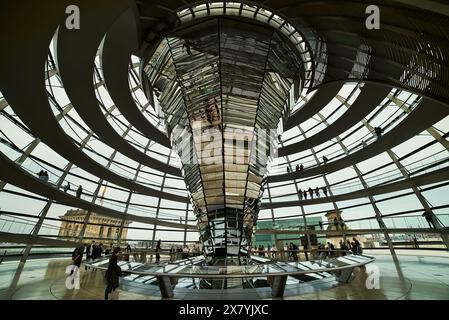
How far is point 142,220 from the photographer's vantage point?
22.5 metres

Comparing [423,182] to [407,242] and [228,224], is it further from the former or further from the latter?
[228,224]

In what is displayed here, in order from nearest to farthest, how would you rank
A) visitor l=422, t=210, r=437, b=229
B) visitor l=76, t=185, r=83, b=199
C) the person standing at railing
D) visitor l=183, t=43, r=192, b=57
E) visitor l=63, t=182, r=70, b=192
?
visitor l=183, t=43, r=192, b=57, the person standing at railing, visitor l=422, t=210, r=437, b=229, visitor l=63, t=182, r=70, b=192, visitor l=76, t=185, r=83, b=199

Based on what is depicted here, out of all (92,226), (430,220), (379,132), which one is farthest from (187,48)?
(92,226)

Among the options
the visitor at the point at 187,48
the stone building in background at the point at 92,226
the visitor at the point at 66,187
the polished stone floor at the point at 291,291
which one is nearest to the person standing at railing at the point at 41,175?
the visitor at the point at 66,187

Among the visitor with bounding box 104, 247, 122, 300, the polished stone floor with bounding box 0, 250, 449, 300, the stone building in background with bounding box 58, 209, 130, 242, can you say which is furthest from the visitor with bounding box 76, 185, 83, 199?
the visitor with bounding box 104, 247, 122, 300

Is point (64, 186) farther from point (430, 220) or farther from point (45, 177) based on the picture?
point (430, 220)

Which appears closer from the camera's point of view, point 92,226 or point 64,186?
point 64,186

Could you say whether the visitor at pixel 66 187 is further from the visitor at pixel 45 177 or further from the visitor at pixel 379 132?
the visitor at pixel 379 132

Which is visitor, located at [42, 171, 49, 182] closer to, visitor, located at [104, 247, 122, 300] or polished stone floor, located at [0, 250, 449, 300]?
polished stone floor, located at [0, 250, 449, 300]

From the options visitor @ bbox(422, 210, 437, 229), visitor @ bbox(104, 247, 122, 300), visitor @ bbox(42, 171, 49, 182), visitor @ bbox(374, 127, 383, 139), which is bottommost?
visitor @ bbox(104, 247, 122, 300)

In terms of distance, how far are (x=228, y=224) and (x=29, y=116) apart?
10.5 meters

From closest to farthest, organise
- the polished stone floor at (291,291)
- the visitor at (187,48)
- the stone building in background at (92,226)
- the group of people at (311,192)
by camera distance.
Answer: the polished stone floor at (291,291)
the visitor at (187,48)
the stone building in background at (92,226)
the group of people at (311,192)

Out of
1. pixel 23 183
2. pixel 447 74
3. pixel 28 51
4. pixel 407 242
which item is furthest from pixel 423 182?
pixel 23 183

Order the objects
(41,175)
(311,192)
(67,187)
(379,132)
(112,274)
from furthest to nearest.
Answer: (311,192), (67,187), (379,132), (41,175), (112,274)
